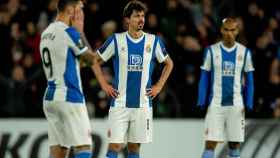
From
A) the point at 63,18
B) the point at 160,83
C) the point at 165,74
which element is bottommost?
the point at 160,83

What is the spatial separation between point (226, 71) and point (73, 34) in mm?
3446

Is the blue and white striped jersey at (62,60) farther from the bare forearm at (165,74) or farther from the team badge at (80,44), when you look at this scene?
the bare forearm at (165,74)

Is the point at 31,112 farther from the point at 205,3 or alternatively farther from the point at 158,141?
the point at 205,3

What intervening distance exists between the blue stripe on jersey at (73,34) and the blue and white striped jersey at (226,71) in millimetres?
3378

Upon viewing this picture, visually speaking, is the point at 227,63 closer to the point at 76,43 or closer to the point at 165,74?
the point at 165,74

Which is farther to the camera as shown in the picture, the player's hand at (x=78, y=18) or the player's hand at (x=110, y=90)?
the player's hand at (x=110, y=90)

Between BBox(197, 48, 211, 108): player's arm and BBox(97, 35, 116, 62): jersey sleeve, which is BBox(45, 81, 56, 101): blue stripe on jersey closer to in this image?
BBox(97, 35, 116, 62): jersey sleeve

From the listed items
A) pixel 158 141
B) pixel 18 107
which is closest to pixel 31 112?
pixel 18 107

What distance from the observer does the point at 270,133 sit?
13789mm

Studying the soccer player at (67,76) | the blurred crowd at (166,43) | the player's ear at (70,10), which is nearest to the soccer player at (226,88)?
the blurred crowd at (166,43)

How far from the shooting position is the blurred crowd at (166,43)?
14000 millimetres

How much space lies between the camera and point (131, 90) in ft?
35.1

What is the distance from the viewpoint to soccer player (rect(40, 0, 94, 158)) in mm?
8906

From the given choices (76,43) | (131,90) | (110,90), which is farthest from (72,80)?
(131,90)
